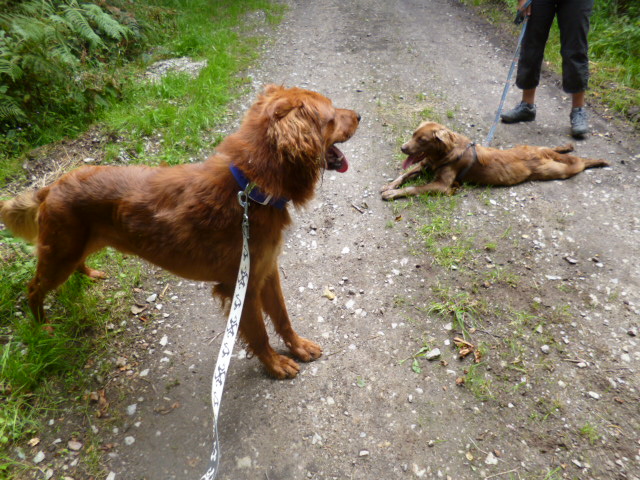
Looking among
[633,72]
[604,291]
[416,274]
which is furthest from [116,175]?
[633,72]

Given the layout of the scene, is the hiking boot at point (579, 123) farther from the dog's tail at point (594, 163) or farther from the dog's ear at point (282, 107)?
the dog's ear at point (282, 107)

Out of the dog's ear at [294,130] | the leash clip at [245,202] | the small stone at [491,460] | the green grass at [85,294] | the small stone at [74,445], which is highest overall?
the dog's ear at [294,130]

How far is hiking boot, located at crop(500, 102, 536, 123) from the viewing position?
5.79 meters

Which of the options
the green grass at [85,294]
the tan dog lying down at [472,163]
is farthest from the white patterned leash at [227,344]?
the tan dog lying down at [472,163]

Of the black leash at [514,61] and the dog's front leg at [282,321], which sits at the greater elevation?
the black leash at [514,61]

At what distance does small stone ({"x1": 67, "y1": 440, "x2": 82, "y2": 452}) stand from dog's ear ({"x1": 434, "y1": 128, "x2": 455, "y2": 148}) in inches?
187

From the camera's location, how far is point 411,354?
3.18m

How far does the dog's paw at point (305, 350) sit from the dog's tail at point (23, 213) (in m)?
2.30

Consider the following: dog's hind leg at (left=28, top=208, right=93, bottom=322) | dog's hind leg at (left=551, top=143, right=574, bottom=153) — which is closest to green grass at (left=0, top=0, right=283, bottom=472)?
dog's hind leg at (left=28, top=208, right=93, bottom=322)

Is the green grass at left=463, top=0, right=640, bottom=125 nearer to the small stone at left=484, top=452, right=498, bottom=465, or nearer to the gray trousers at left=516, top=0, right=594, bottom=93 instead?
the gray trousers at left=516, top=0, right=594, bottom=93

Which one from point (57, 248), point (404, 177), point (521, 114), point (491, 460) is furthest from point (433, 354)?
point (521, 114)

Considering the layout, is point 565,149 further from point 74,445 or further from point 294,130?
point 74,445

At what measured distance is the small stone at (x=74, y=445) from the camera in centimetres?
263

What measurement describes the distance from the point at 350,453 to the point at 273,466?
1.81 ft
